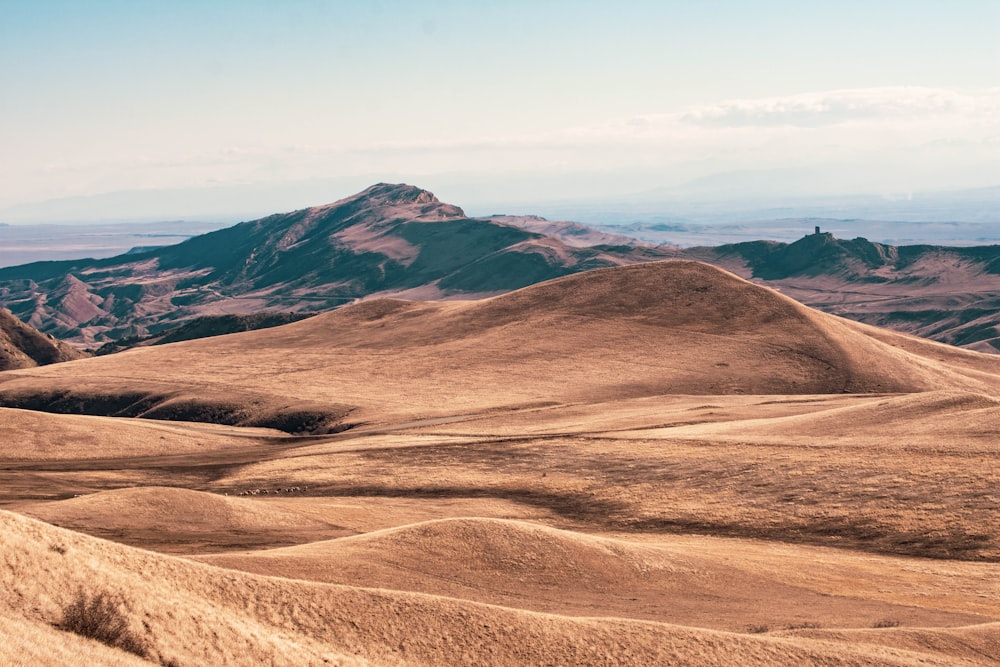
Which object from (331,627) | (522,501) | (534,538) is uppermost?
(331,627)

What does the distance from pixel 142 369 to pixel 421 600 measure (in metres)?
110

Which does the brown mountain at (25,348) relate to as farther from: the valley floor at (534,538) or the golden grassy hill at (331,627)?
the golden grassy hill at (331,627)

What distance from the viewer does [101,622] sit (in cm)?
2556

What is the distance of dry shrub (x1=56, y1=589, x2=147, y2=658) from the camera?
82.2 feet

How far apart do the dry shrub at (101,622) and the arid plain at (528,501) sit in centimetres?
41

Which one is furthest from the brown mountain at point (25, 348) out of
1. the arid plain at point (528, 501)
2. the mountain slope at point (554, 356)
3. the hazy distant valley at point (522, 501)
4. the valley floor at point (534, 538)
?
the valley floor at point (534, 538)

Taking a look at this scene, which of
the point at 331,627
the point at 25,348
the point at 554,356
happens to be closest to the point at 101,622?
the point at 331,627

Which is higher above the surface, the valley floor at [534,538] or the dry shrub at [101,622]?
the dry shrub at [101,622]

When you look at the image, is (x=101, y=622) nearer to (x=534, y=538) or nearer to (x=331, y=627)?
(x=331, y=627)

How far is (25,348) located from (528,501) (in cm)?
13873

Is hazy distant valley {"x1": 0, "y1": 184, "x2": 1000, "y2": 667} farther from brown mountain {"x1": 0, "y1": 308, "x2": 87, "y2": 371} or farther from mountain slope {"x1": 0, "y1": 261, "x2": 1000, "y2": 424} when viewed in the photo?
brown mountain {"x1": 0, "y1": 308, "x2": 87, "y2": 371}

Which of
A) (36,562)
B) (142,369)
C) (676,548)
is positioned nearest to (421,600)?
(36,562)

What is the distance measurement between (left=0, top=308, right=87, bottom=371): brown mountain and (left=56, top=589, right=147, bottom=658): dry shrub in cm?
14640

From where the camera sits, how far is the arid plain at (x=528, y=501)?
99.0ft
